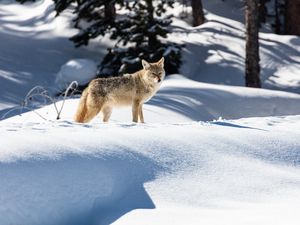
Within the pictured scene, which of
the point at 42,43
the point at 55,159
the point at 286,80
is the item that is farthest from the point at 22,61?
the point at 55,159

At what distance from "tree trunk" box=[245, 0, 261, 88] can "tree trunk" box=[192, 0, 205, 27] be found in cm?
866

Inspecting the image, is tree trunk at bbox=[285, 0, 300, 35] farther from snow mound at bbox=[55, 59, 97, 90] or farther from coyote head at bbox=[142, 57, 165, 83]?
coyote head at bbox=[142, 57, 165, 83]

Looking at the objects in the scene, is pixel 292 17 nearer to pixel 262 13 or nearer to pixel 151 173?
pixel 262 13

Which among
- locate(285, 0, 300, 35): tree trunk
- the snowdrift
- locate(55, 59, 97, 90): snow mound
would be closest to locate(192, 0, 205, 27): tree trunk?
locate(285, 0, 300, 35): tree trunk

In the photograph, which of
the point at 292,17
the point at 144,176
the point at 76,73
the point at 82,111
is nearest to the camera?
the point at 144,176

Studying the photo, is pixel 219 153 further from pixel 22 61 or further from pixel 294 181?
pixel 22 61

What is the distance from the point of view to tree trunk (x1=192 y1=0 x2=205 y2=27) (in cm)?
2458

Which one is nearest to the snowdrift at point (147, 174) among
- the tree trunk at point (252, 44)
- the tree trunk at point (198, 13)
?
the tree trunk at point (252, 44)

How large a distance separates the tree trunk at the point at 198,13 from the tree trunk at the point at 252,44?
28.4 ft

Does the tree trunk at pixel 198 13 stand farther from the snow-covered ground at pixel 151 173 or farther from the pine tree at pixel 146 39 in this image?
the snow-covered ground at pixel 151 173

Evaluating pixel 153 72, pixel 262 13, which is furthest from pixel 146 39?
pixel 153 72

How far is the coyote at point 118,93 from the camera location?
9.30m

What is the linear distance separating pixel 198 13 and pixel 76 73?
6323 millimetres

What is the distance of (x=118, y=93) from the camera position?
31.1 feet
